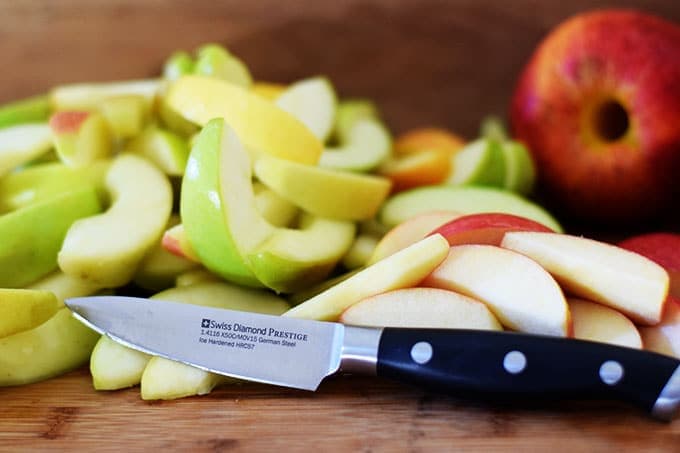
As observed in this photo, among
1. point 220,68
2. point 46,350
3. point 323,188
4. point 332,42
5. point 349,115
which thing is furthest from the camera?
point 332,42

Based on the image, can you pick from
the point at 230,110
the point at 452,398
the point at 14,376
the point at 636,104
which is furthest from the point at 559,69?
the point at 14,376

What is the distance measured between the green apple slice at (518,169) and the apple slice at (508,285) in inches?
14.7

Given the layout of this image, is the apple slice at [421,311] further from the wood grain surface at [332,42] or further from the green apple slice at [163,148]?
the wood grain surface at [332,42]

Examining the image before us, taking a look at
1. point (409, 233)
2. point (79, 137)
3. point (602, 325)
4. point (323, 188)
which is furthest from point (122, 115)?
point (602, 325)

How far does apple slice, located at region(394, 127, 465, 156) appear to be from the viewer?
3.96 feet

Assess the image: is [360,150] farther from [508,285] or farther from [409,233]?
[508,285]

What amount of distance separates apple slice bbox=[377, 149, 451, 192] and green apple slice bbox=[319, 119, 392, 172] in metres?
0.02

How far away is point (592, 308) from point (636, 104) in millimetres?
458

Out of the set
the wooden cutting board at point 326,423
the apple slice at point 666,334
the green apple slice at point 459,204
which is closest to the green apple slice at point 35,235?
the wooden cutting board at point 326,423

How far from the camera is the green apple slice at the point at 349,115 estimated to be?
112cm

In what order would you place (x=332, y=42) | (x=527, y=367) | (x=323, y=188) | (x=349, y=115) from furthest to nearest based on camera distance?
(x=332, y=42) → (x=349, y=115) → (x=323, y=188) → (x=527, y=367)

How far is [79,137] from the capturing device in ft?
2.97

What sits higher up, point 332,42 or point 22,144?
point 332,42

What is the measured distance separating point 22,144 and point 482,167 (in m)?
0.59
